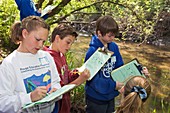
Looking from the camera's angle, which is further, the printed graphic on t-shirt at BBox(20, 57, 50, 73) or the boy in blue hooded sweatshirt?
the boy in blue hooded sweatshirt

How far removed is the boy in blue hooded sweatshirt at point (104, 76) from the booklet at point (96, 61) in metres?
0.15

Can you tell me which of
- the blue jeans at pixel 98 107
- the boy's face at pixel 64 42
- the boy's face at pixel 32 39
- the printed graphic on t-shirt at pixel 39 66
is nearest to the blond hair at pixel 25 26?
the boy's face at pixel 32 39

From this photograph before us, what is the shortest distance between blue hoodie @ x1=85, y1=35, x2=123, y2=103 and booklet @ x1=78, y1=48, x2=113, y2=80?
15cm

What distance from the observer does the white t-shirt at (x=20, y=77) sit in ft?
5.70

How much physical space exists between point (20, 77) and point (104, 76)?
941 millimetres

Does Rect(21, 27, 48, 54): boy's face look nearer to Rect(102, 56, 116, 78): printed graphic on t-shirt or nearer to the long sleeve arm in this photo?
the long sleeve arm

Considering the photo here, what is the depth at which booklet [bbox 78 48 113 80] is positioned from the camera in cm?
232

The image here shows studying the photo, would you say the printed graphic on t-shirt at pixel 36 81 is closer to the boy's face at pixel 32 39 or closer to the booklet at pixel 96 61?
the boy's face at pixel 32 39

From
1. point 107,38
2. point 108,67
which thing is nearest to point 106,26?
point 107,38

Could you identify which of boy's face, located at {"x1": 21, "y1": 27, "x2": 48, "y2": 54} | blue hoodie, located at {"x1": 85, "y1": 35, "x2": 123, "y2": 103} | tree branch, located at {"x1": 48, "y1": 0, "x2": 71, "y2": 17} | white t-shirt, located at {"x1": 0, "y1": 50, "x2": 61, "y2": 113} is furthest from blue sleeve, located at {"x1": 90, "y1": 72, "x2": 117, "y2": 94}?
tree branch, located at {"x1": 48, "y1": 0, "x2": 71, "y2": 17}

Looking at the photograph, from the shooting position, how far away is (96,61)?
2.37 meters

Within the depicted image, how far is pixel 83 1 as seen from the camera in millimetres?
4961

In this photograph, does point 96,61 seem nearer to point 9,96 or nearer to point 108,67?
point 108,67

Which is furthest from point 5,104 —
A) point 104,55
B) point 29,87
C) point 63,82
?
point 104,55
